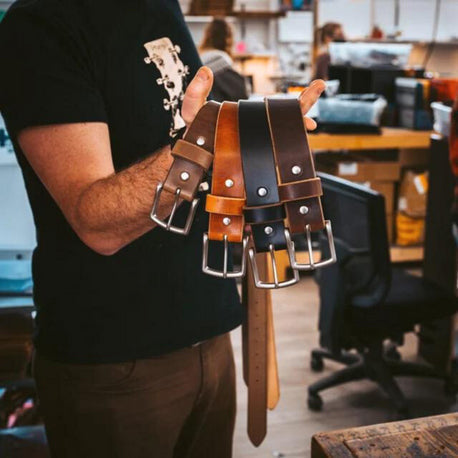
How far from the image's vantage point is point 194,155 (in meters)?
0.86

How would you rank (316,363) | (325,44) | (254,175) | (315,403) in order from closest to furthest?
1. (254,175)
2. (315,403)
3. (316,363)
4. (325,44)

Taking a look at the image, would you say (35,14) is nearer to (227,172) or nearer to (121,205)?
(121,205)

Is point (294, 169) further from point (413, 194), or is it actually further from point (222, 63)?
point (413, 194)

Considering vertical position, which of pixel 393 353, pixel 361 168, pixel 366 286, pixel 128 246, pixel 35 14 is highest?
pixel 35 14

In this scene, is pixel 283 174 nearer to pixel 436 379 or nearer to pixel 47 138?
pixel 47 138

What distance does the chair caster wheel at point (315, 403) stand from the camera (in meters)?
2.88

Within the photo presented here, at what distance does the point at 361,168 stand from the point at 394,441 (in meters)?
3.63

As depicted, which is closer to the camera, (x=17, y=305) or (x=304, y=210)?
(x=304, y=210)

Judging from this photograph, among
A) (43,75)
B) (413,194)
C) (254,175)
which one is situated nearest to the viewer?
(254,175)

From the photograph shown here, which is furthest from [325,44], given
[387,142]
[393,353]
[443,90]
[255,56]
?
[393,353]

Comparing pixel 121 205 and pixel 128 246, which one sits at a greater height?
pixel 121 205

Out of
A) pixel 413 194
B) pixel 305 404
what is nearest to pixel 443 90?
pixel 413 194

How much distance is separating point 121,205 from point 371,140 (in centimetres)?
360

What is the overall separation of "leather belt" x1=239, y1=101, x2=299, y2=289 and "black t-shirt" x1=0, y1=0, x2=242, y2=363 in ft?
1.15
